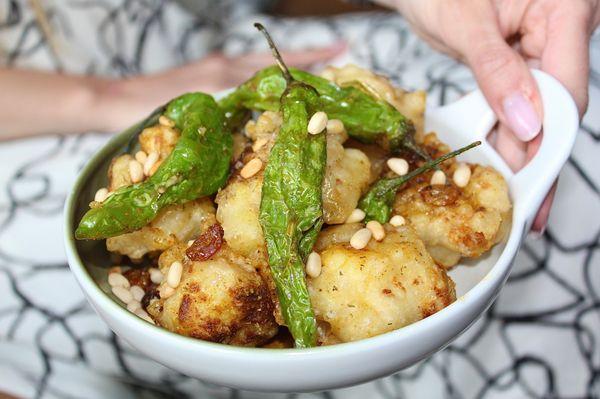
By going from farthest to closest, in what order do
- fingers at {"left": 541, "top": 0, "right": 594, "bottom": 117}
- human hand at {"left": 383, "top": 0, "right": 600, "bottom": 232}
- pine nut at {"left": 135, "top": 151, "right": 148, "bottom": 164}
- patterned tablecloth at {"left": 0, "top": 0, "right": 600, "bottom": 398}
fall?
patterned tablecloth at {"left": 0, "top": 0, "right": 600, "bottom": 398}, fingers at {"left": 541, "top": 0, "right": 594, "bottom": 117}, human hand at {"left": 383, "top": 0, "right": 600, "bottom": 232}, pine nut at {"left": 135, "top": 151, "right": 148, "bottom": 164}

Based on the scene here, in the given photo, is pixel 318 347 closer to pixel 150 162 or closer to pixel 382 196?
pixel 382 196

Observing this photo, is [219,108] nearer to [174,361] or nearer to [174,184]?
[174,184]

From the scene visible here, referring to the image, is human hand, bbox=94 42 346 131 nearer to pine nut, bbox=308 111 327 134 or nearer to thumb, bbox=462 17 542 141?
thumb, bbox=462 17 542 141

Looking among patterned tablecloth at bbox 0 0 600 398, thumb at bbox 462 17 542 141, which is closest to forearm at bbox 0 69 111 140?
patterned tablecloth at bbox 0 0 600 398

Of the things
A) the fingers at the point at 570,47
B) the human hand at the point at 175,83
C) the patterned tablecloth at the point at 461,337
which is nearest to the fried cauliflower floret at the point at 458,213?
the fingers at the point at 570,47

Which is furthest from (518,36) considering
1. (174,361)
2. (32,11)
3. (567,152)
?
(32,11)

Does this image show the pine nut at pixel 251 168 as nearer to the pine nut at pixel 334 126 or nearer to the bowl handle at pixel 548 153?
the pine nut at pixel 334 126

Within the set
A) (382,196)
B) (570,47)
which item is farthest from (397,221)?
(570,47)
